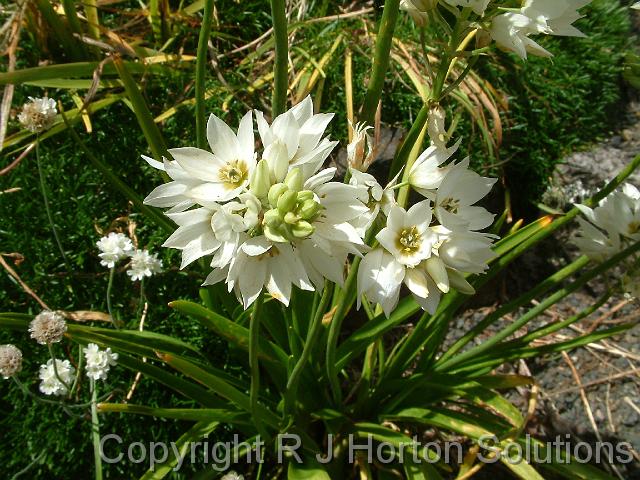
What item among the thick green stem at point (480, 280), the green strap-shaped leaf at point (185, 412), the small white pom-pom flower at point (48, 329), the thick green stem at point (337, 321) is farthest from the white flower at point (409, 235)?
the small white pom-pom flower at point (48, 329)

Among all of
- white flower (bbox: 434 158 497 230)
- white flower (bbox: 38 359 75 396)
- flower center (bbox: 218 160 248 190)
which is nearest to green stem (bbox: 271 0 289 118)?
flower center (bbox: 218 160 248 190)

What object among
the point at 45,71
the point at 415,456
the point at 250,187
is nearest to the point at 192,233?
the point at 250,187

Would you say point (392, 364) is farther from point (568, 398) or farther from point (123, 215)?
point (123, 215)

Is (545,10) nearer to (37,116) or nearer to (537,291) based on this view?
(537,291)

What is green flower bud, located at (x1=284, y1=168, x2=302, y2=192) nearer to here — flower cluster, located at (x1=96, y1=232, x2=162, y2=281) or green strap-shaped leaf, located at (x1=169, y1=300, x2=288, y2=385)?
green strap-shaped leaf, located at (x1=169, y1=300, x2=288, y2=385)

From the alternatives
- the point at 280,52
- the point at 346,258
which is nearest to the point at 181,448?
the point at 346,258

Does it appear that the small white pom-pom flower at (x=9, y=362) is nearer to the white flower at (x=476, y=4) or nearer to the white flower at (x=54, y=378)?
the white flower at (x=54, y=378)
